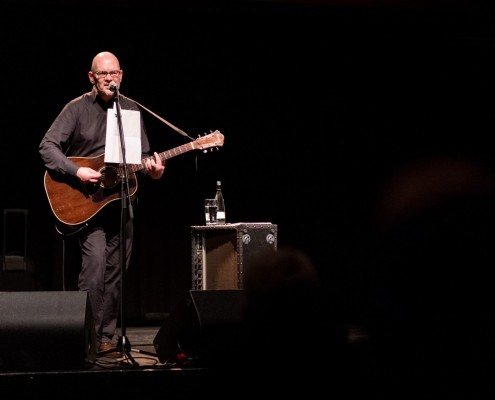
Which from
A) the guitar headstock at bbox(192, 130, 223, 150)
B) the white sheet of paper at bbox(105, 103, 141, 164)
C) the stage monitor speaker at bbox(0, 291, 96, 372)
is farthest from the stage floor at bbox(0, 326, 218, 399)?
the guitar headstock at bbox(192, 130, 223, 150)

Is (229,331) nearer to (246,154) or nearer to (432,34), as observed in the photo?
(246,154)

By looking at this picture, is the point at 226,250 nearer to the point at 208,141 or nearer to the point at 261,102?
the point at 208,141

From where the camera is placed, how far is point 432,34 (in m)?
6.50

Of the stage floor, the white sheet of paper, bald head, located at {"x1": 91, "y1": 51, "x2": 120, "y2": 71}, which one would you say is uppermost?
bald head, located at {"x1": 91, "y1": 51, "x2": 120, "y2": 71}

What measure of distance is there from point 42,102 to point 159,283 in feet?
6.44

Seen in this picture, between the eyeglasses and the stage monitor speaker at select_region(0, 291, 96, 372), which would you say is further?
the eyeglasses

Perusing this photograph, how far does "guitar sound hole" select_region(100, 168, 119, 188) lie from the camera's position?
13.3ft

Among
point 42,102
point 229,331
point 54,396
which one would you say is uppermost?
point 42,102

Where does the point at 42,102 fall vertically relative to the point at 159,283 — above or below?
above

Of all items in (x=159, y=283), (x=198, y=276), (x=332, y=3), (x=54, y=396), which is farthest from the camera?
(x=159, y=283)

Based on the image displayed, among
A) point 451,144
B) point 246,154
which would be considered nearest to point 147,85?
point 246,154

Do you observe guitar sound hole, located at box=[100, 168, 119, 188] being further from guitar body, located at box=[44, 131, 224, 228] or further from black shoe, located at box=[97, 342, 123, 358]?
black shoe, located at box=[97, 342, 123, 358]

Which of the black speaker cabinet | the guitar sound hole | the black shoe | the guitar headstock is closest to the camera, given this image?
the black shoe

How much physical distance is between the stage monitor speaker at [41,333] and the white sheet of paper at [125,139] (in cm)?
95
